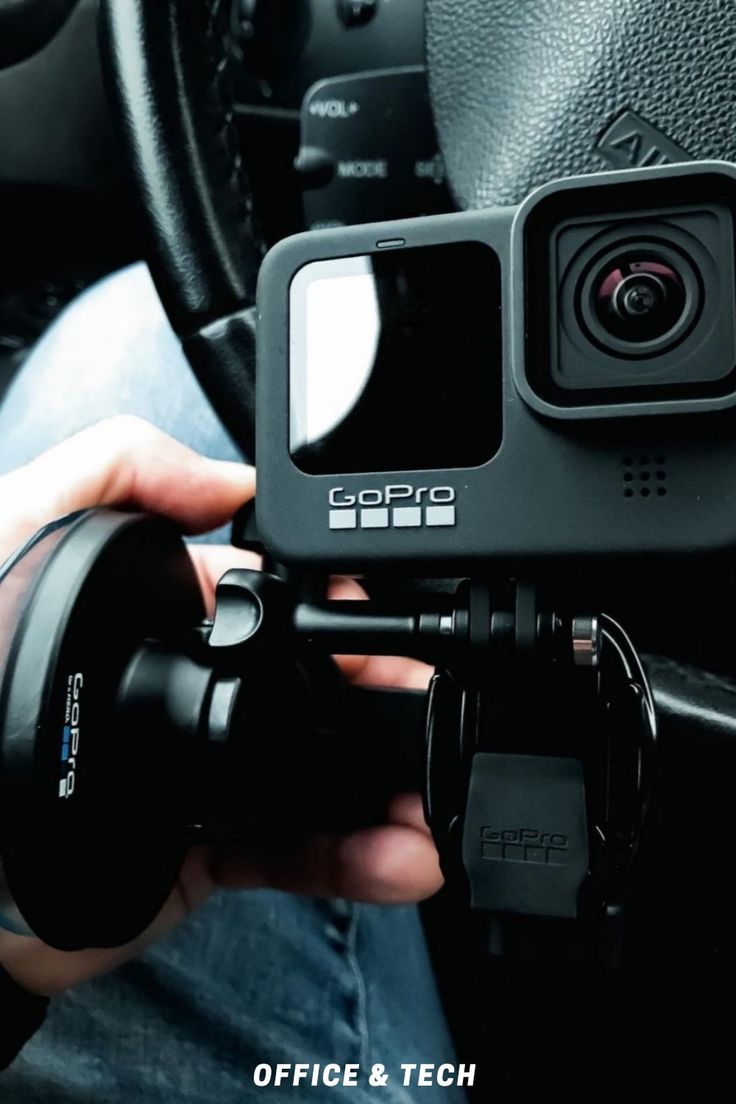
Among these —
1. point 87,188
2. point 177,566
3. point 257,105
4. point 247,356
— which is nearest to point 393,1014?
point 177,566

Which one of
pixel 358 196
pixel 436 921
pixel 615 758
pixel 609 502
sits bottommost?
pixel 436 921

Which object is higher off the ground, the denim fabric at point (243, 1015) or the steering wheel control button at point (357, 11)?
the steering wheel control button at point (357, 11)

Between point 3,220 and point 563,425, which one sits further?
point 3,220

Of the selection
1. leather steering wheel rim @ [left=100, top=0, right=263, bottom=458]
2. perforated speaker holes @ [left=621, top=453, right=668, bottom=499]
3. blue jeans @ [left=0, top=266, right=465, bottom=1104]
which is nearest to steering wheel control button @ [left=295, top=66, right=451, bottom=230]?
leather steering wheel rim @ [left=100, top=0, right=263, bottom=458]

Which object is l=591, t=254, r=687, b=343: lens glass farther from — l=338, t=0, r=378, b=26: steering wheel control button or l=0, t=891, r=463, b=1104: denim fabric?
l=0, t=891, r=463, b=1104: denim fabric

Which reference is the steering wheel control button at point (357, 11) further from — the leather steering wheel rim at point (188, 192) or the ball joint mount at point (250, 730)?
the ball joint mount at point (250, 730)

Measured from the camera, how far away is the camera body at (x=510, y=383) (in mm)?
457

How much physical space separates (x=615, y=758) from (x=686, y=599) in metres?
0.12

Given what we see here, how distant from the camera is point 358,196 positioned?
2.54ft

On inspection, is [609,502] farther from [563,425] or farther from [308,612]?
[308,612]

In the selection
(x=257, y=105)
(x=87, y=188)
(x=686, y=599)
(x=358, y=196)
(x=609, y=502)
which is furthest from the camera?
(x=87, y=188)

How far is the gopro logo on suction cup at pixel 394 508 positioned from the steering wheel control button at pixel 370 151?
33 centimetres

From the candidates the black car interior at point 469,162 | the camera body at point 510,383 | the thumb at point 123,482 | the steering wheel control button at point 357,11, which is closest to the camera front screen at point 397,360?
the camera body at point 510,383

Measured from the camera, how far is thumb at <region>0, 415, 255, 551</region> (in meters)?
0.69
